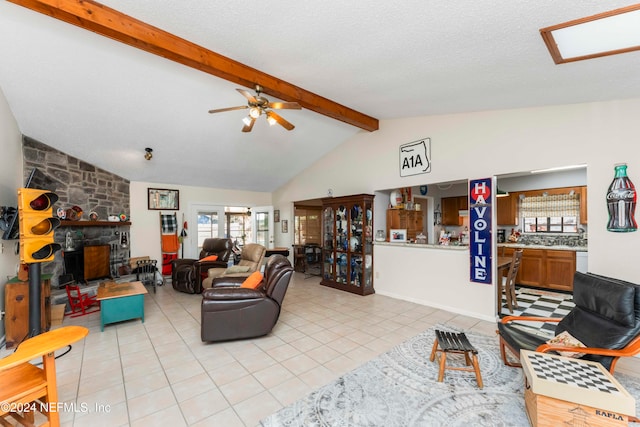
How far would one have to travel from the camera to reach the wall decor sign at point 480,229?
3.71 meters

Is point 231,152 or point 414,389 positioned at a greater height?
point 231,152

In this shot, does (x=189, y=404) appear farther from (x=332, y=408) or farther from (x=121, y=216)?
(x=121, y=216)

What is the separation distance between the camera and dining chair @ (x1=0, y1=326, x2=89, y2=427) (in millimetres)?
1598

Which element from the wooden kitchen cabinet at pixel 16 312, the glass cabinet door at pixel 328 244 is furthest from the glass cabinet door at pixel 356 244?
the wooden kitchen cabinet at pixel 16 312

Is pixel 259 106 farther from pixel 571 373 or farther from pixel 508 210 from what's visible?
pixel 508 210

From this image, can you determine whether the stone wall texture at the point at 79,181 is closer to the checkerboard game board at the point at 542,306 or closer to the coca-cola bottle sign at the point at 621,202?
the checkerboard game board at the point at 542,306

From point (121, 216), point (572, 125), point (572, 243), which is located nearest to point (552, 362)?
point (572, 125)

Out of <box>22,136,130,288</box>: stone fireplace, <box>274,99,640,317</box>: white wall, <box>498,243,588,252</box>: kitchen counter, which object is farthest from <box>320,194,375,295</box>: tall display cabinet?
<box>22,136,130,288</box>: stone fireplace

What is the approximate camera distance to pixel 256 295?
317 centimetres

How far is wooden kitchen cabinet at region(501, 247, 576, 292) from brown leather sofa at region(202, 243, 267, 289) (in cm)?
502

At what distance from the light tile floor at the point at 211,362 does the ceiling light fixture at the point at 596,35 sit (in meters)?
2.88

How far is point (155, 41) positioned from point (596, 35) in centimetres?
333

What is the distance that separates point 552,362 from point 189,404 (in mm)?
2725
